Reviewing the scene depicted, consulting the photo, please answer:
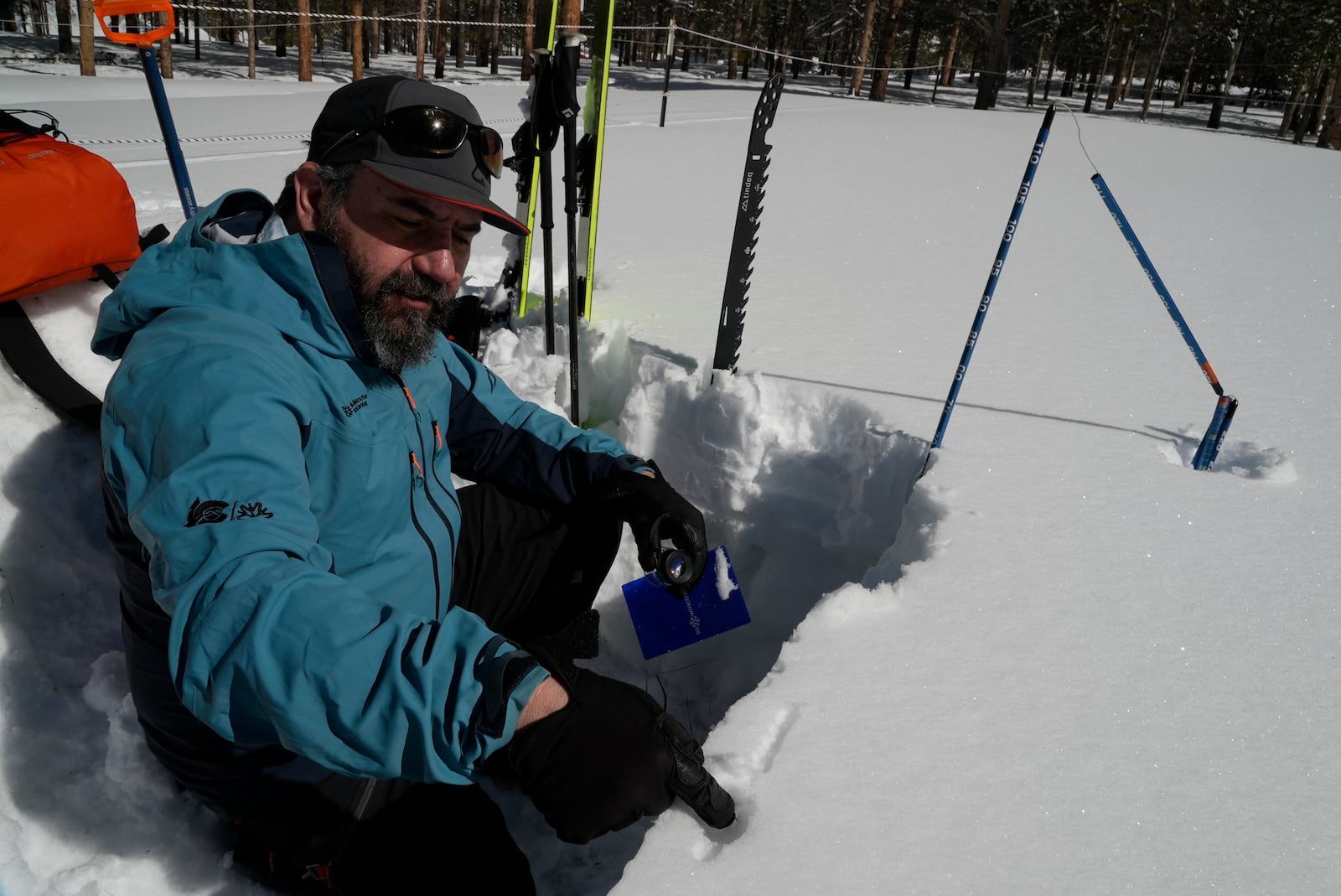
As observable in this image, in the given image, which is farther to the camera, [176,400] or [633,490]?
[633,490]

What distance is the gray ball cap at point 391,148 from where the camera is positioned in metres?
1.46

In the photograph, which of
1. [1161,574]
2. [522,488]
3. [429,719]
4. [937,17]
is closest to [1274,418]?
[1161,574]

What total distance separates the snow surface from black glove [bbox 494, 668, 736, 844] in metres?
0.06

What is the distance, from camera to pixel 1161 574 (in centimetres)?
205

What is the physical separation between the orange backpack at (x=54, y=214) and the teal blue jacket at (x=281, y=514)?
73cm

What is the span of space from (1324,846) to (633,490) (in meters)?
1.53

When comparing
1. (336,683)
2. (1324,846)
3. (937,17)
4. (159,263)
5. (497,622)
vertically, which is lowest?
(497,622)

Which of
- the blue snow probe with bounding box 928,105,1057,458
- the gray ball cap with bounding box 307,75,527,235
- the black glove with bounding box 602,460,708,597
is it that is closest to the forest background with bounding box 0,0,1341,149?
the blue snow probe with bounding box 928,105,1057,458

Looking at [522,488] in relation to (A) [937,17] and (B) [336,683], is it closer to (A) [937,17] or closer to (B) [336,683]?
(B) [336,683]

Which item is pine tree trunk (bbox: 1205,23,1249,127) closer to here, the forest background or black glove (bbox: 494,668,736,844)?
the forest background

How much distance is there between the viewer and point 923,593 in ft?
6.21

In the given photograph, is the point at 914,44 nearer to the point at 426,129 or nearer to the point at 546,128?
the point at 546,128

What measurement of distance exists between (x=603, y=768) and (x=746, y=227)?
211 centimetres

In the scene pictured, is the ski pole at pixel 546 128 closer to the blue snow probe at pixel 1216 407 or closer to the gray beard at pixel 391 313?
the gray beard at pixel 391 313
